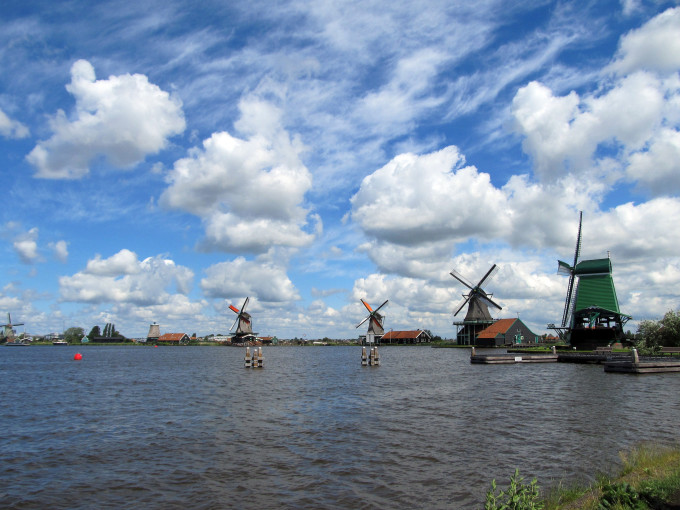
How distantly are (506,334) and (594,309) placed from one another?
30092 mm

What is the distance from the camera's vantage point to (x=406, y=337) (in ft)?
516

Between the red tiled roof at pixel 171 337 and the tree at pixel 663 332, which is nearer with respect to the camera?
the tree at pixel 663 332

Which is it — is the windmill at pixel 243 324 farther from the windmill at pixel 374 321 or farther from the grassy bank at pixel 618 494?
the grassy bank at pixel 618 494

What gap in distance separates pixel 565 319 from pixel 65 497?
3177 inches

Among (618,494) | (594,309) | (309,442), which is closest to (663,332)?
(594,309)

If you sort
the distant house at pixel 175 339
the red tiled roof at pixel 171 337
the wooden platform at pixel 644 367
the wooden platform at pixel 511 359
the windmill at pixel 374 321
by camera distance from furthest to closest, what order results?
the red tiled roof at pixel 171 337 < the distant house at pixel 175 339 < the windmill at pixel 374 321 < the wooden platform at pixel 511 359 < the wooden platform at pixel 644 367

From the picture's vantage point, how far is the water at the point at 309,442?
41.0ft

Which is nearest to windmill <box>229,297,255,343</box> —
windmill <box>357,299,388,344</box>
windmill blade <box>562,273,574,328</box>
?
windmill <box>357,299,388,344</box>

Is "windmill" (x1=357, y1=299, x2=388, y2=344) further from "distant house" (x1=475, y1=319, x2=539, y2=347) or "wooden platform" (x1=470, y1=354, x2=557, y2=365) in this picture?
"wooden platform" (x1=470, y1=354, x2=557, y2=365)

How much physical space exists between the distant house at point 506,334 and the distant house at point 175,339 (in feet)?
422

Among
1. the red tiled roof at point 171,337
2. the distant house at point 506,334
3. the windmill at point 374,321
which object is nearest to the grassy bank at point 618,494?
the distant house at point 506,334

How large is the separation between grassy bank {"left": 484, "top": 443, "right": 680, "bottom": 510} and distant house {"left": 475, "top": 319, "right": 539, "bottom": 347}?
90.9 meters

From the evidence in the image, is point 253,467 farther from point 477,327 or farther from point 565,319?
point 477,327

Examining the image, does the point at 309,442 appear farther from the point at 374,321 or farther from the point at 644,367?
the point at 374,321
